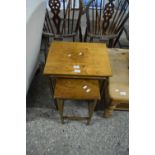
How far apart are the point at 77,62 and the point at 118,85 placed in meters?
0.35

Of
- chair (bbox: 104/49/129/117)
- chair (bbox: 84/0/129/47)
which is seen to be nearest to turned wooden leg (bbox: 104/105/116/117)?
chair (bbox: 104/49/129/117)

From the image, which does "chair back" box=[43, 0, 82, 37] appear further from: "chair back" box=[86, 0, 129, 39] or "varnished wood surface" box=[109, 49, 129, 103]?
"varnished wood surface" box=[109, 49, 129, 103]

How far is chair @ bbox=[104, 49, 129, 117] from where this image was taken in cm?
154

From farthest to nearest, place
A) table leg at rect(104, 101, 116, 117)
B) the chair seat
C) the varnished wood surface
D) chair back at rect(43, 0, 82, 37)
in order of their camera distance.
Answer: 1. chair back at rect(43, 0, 82, 37)
2. table leg at rect(104, 101, 116, 117)
3. the varnished wood surface
4. the chair seat

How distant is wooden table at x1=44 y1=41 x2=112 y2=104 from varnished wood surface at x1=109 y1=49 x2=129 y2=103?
17 cm

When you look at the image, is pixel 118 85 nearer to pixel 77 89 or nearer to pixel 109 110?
pixel 109 110

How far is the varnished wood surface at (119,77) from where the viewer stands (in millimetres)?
1529

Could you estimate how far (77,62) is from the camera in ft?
5.06

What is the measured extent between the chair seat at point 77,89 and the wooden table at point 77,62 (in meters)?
0.06

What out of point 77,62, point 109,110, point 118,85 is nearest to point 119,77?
point 118,85

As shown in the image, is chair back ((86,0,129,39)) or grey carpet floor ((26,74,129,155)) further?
chair back ((86,0,129,39))
